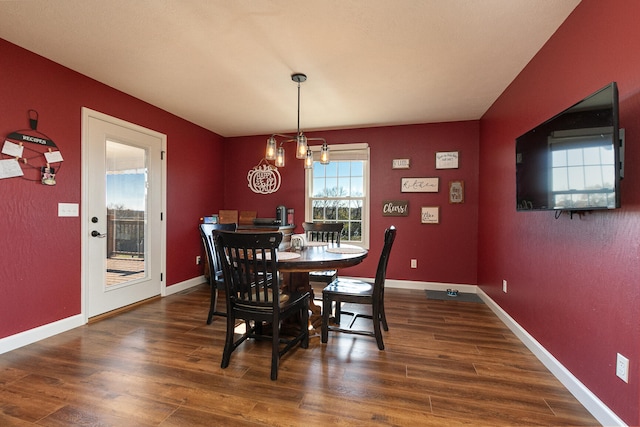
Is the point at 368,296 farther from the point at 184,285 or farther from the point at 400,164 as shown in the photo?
the point at 184,285

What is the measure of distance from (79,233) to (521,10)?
403cm

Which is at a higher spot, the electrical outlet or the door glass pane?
the door glass pane

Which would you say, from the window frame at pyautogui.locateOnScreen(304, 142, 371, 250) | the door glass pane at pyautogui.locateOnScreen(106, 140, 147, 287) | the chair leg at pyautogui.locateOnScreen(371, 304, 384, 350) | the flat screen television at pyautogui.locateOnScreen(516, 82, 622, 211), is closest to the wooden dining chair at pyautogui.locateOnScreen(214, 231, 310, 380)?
the chair leg at pyautogui.locateOnScreen(371, 304, 384, 350)

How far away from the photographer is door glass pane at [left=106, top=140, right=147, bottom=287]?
3.26m

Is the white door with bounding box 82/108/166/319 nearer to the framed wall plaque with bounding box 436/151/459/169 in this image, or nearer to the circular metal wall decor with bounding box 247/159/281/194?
the circular metal wall decor with bounding box 247/159/281/194

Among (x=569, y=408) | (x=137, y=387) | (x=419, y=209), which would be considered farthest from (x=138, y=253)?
(x=569, y=408)

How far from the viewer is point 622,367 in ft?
4.89

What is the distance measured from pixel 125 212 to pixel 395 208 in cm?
350

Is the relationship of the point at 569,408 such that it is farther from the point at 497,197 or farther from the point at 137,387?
the point at 137,387

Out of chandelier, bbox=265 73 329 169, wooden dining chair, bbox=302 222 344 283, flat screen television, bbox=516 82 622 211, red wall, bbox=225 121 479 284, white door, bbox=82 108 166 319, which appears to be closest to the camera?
flat screen television, bbox=516 82 622 211

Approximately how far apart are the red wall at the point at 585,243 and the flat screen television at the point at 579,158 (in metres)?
0.13

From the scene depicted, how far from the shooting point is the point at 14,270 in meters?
2.43

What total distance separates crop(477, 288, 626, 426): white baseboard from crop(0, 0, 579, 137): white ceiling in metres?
2.32

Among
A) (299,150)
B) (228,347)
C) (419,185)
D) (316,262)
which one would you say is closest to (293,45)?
(299,150)
